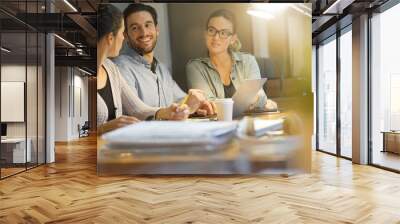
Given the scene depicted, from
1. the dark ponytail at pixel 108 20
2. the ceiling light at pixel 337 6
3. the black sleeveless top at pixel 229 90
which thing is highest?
the ceiling light at pixel 337 6

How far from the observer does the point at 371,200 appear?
4.76 meters

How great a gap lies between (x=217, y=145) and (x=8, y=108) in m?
3.79

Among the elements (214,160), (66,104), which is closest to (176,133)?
(214,160)

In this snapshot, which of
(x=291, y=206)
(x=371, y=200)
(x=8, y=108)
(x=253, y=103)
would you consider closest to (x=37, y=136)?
(x=8, y=108)

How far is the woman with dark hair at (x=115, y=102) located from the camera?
657 cm

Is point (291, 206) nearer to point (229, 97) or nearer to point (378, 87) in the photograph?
point (229, 97)

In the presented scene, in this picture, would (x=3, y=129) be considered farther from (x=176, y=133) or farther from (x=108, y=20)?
(x=176, y=133)

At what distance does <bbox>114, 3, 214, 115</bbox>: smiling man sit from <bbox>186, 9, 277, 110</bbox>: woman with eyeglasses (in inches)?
10.5

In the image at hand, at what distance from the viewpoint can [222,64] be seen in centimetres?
674

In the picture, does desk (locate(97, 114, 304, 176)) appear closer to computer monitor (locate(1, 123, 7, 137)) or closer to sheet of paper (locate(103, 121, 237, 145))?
sheet of paper (locate(103, 121, 237, 145))

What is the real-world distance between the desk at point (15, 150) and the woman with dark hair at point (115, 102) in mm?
1729

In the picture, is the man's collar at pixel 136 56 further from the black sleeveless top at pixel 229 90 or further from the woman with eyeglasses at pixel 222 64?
the black sleeveless top at pixel 229 90

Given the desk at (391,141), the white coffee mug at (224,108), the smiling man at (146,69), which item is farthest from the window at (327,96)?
the smiling man at (146,69)

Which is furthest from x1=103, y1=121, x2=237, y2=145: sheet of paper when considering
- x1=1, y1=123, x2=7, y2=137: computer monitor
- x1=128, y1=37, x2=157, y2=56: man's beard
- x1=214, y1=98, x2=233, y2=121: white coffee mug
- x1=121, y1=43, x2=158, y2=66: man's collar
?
x1=1, y1=123, x2=7, y2=137: computer monitor
